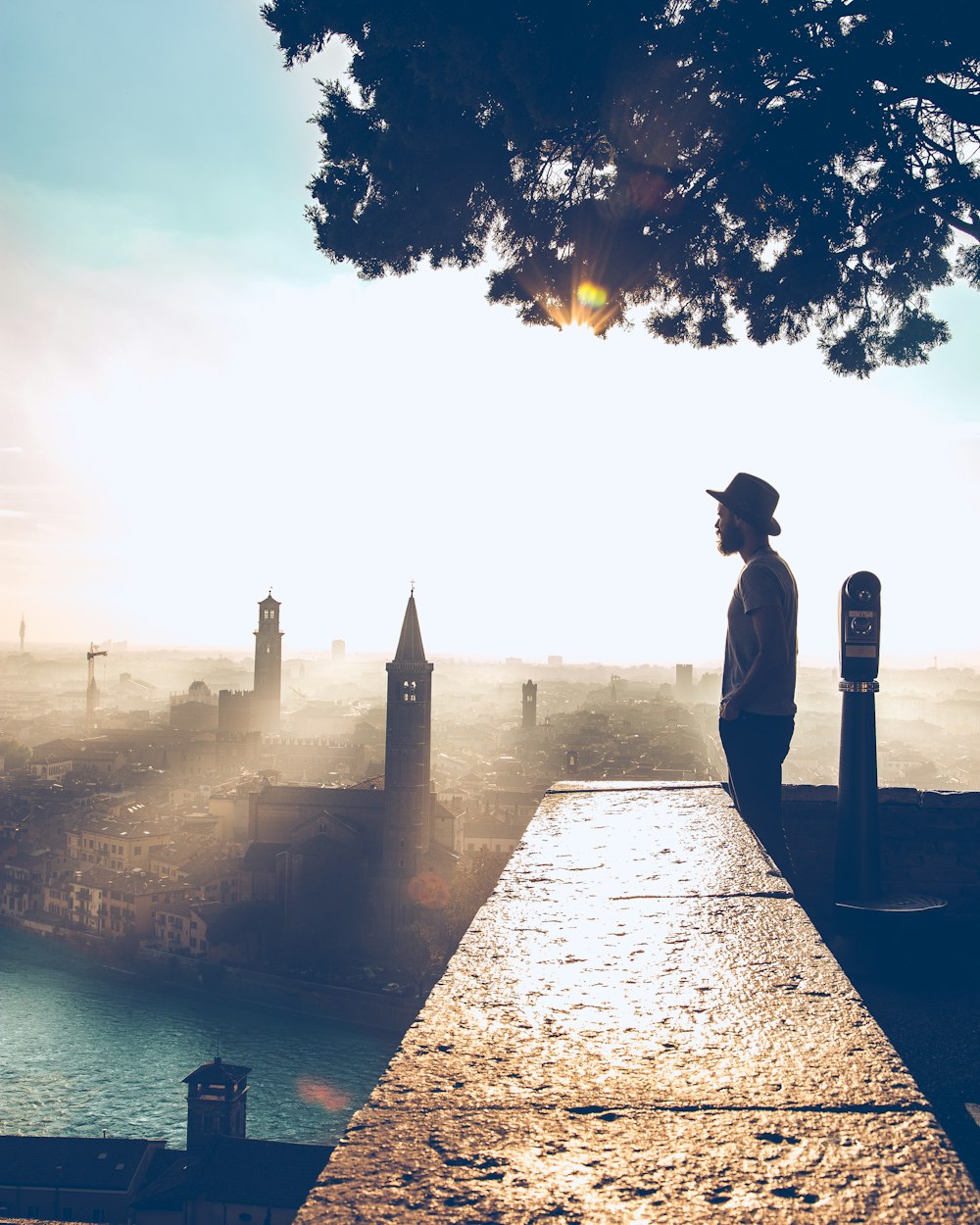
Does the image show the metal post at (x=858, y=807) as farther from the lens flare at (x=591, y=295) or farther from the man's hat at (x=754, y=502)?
the lens flare at (x=591, y=295)

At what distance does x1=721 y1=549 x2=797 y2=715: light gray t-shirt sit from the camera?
263cm

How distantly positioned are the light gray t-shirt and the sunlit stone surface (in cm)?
120

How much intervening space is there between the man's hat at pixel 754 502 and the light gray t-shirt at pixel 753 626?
9 centimetres

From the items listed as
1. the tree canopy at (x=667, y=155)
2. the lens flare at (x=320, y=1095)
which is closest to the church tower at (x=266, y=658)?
the lens flare at (x=320, y=1095)

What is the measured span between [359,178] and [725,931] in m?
3.65

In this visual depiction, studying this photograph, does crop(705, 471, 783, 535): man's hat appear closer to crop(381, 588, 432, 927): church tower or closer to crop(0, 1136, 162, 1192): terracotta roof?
crop(0, 1136, 162, 1192): terracotta roof

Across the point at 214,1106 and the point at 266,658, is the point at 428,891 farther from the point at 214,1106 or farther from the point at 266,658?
the point at 266,658

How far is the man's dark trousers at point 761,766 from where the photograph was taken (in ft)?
8.73

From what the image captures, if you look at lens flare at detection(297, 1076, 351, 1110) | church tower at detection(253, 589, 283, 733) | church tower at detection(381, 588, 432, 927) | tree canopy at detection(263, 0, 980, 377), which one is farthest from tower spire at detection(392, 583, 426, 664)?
tree canopy at detection(263, 0, 980, 377)

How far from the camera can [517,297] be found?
4391 millimetres

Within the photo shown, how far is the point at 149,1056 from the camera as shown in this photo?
2020 cm

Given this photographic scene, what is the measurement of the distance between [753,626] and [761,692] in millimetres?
197

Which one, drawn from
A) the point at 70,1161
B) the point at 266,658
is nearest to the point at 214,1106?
the point at 70,1161

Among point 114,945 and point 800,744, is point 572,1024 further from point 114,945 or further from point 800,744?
point 800,744
